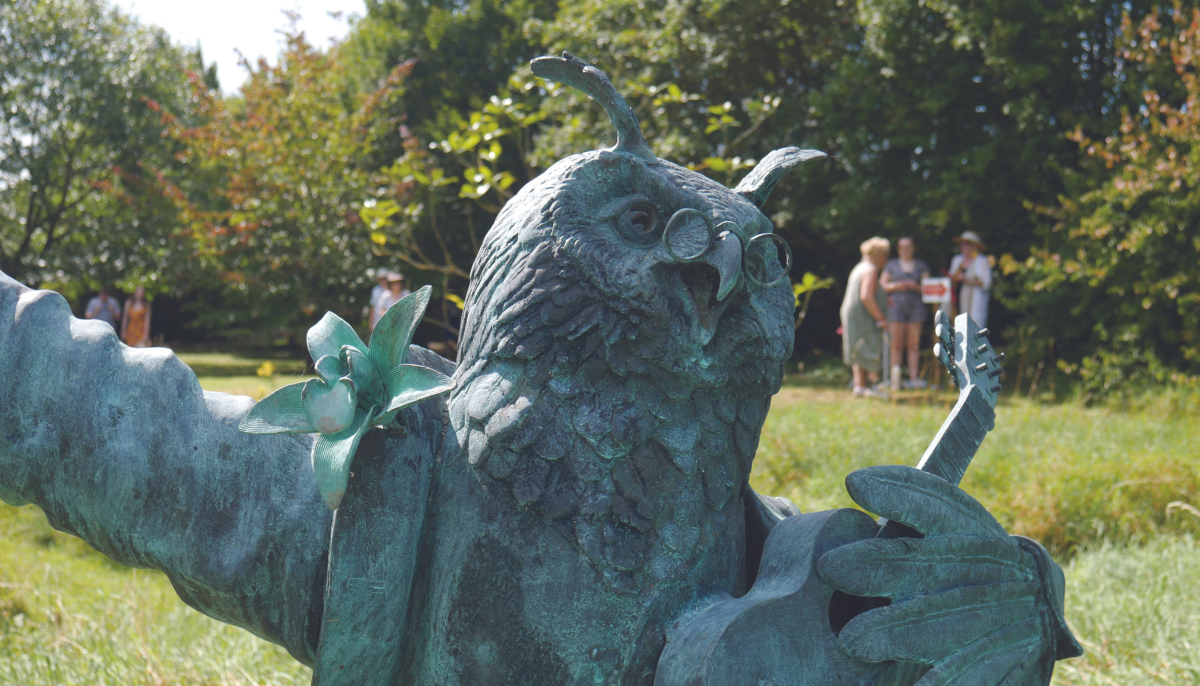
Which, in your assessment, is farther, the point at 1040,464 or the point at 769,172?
the point at 1040,464

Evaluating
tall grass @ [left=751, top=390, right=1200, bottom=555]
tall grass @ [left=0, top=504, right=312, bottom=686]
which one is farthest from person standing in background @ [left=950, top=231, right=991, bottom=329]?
tall grass @ [left=0, top=504, right=312, bottom=686]

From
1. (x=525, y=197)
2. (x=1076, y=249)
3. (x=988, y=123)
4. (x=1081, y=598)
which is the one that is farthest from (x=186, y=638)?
(x=988, y=123)

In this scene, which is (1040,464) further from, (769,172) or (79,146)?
(79,146)

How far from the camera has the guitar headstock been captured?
1.63m

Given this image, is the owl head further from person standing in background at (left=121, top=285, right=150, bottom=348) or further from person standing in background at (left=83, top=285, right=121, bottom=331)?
person standing in background at (left=83, top=285, right=121, bottom=331)

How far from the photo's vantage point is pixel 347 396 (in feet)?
4.08

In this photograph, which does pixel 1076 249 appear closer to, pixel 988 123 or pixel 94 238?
pixel 988 123

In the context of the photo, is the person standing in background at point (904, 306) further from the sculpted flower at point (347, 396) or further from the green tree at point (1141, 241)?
the sculpted flower at point (347, 396)

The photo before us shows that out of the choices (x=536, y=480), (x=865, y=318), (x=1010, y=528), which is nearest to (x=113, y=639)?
(x=536, y=480)

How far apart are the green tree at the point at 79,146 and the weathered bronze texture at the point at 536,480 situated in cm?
1653

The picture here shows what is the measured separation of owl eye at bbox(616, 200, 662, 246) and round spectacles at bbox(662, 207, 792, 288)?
23 millimetres

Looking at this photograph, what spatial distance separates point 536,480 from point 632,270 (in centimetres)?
32

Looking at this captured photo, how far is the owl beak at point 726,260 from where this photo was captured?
1233 millimetres

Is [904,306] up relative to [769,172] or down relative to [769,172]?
down
